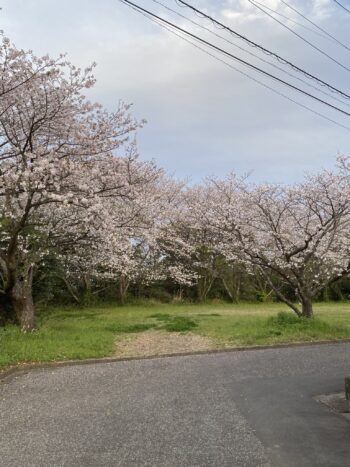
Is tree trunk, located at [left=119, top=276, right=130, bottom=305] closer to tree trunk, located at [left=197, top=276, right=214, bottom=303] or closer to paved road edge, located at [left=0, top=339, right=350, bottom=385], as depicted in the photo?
tree trunk, located at [left=197, top=276, right=214, bottom=303]

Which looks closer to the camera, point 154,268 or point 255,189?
point 255,189

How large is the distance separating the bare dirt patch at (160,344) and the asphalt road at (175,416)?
1081mm

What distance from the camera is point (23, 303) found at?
35.8 ft

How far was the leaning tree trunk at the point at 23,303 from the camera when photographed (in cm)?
1076

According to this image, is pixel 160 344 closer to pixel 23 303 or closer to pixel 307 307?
pixel 23 303

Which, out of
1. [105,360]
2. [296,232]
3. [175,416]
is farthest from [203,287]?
[175,416]

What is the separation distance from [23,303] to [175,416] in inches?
278

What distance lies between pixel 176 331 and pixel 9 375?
5592mm

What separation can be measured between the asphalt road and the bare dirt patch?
1.08 metres

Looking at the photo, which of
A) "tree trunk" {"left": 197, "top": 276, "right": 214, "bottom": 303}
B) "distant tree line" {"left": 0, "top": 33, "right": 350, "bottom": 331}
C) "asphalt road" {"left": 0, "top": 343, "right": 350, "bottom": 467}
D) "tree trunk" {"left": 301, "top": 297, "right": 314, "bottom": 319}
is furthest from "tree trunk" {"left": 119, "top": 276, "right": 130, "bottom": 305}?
"asphalt road" {"left": 0, "top": 343, "right": 350, "bottom": 467}

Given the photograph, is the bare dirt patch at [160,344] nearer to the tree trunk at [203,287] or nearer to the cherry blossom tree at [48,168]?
the cherry blossom tree at [48,168]

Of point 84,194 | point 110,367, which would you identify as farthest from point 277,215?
point 110,367

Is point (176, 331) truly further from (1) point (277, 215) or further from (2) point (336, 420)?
(2) point (336, 420)

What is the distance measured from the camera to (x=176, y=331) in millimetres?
11938
